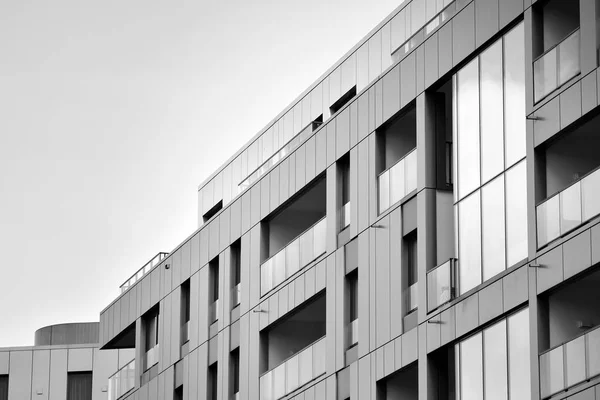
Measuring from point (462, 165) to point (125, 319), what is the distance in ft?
94.5

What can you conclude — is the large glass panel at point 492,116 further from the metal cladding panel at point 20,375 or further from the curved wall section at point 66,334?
the curved wall section at point 66,334

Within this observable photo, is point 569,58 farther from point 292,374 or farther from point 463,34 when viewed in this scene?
point 292,374

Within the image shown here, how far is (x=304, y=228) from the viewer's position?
46375 millimetres

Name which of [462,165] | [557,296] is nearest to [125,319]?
[462,165]

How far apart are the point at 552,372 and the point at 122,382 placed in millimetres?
33097

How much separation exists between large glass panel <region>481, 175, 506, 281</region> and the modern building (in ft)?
0.16

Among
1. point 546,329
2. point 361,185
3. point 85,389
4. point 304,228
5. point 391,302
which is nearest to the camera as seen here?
point 546,329

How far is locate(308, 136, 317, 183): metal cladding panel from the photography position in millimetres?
42438

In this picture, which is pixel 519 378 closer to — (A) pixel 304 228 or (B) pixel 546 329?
(B) pixel 546 329

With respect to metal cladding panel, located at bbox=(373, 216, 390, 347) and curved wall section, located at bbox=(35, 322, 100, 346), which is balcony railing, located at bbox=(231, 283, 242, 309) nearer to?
metal cladding panel, located at bbox=(373, 216, 390, 347)

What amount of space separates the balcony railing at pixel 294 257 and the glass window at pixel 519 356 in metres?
12.1

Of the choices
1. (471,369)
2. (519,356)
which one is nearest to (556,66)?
(519,356)

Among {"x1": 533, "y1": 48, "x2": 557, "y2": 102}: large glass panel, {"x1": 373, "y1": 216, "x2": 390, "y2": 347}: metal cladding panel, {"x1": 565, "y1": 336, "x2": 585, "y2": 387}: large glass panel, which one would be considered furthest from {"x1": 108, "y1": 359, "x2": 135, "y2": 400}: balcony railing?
{"x1": 565, "y1": 336, "x2": 585, "y2": 387}: large glass panel

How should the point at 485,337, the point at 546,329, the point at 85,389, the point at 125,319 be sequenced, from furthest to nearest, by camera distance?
the point at 85,389, the point at 125,319, the point at 485,337, the point at 546,329
